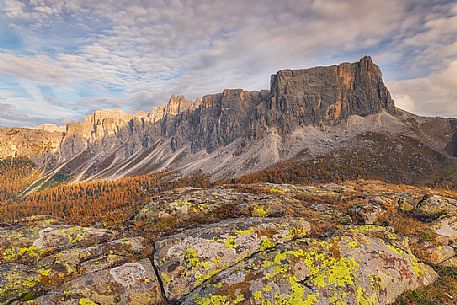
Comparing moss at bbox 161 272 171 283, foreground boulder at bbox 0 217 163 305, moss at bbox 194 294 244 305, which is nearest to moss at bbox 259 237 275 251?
moss at bbox 194 294 244 305

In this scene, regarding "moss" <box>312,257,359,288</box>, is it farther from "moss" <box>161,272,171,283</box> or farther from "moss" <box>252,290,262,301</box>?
"moss" <box>161,272,171,283</box>

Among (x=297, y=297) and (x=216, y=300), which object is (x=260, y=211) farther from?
(x=216, y=300)

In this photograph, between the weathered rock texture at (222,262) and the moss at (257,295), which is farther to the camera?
the weathered rock texture at (222,262)

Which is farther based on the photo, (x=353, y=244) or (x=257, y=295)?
(x=353, y=244)

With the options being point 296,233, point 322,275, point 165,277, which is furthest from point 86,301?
point 296,233

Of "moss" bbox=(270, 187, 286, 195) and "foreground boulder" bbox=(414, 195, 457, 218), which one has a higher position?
"moss" bbox=(270, 187, 286, 195)

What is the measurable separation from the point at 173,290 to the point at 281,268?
480 cm

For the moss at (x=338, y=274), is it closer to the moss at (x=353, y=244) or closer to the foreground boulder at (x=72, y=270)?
the moss at (x=353, y=244)

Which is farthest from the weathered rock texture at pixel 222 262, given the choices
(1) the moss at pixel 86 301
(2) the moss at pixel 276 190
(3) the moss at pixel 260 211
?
(2) the moss at pixel 276 190

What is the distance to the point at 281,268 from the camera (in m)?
10.9

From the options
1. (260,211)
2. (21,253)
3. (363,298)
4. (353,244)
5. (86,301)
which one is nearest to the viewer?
(86,301)

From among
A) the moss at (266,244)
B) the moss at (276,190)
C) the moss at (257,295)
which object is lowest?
the moss at (257,295)

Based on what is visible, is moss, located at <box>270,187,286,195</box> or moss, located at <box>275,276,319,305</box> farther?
moss, located at <box>270,187,286,195</box>

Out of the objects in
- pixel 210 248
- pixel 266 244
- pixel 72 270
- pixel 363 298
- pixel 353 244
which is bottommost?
pixel 363 298
